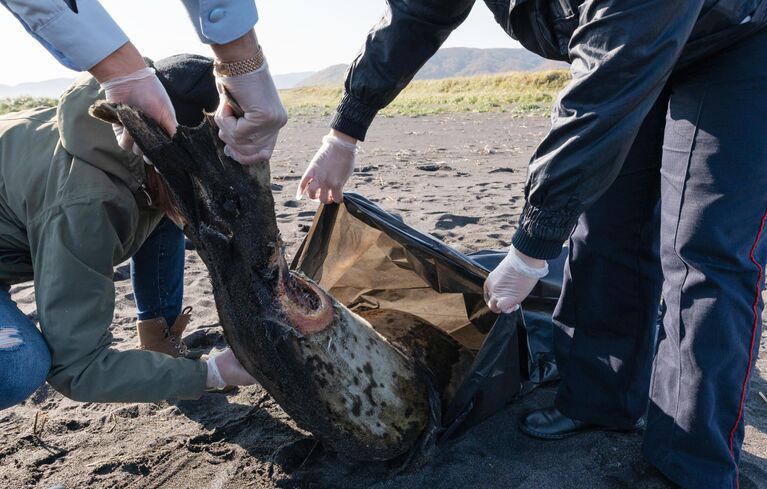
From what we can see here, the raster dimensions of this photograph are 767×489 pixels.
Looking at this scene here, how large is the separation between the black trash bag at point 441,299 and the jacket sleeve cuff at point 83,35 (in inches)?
38.8

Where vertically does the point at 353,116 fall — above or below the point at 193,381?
above

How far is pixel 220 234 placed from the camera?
174 cm

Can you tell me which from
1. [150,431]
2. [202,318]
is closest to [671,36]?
[150,431]

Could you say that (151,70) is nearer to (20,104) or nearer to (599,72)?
(599,72)

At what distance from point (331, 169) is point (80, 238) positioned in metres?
0.89

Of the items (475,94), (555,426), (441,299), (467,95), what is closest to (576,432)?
(555,426)

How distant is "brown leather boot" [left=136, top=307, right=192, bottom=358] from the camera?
2.71 meters

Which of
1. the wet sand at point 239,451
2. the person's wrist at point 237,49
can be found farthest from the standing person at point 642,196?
the person's wrist at point 237,49

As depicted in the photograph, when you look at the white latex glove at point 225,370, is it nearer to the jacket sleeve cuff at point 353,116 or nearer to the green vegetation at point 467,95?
the jacket sleeve cuff at point 353,116

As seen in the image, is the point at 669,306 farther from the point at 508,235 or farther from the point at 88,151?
the point at 508,235

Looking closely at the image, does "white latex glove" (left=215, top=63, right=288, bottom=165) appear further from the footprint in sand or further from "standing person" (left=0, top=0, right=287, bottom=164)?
the footprint in sand

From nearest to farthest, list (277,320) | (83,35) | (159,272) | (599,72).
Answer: (599,72), (83,35), (277,320), (159,272)

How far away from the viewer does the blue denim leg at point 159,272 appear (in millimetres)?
2646

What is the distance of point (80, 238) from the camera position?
1.75 m
